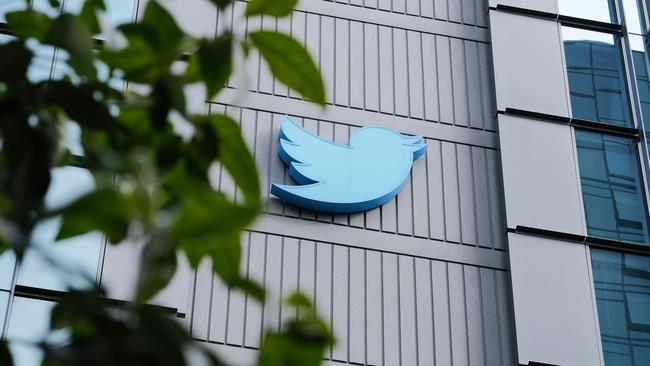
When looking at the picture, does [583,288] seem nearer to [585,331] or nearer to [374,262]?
[585,331]

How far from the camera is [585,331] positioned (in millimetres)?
7742

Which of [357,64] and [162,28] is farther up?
[357,64]

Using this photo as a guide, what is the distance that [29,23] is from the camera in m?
1.04

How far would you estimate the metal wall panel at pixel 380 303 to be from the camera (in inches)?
289

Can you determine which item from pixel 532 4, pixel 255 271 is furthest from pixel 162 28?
pixel 532 4

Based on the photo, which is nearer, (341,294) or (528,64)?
(341,294)

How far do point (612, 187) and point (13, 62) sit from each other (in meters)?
8.04

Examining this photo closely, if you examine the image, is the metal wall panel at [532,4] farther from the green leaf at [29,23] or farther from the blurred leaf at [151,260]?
the blurred leaf at [151,260]

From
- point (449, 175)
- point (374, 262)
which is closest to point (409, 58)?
point (449, 175)

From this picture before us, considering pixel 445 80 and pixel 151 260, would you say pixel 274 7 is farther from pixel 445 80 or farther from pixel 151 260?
pixel 445 80

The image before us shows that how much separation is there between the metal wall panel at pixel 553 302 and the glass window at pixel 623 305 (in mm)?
92

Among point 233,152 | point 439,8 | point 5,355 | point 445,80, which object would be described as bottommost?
point 5,355

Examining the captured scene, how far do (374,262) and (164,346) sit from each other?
7.08 m

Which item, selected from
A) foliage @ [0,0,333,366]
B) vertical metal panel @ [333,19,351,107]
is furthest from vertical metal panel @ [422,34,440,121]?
foliage @ [0,0,333,366]
